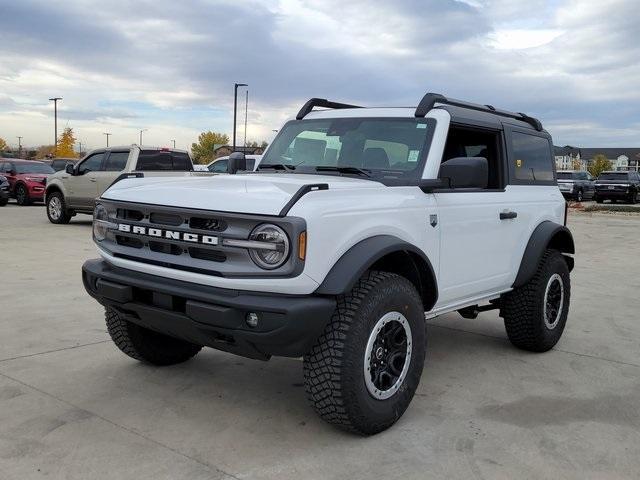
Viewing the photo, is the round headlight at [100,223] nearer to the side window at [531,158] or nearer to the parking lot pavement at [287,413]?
the parking lot pavement at [287,413]

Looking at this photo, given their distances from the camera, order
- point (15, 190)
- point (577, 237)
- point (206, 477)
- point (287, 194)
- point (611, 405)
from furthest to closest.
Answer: point (15, 190) < point (577, 237) < point (611, 405) < point (287, 194) < point (206, 477)

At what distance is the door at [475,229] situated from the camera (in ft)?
13.4

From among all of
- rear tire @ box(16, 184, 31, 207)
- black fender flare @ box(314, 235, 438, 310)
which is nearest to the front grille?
black fender flare @ box(314, 235, 438, 310)

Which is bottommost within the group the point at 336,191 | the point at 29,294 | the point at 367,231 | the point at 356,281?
the point at 29,294

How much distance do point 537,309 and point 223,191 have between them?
9.62 ft

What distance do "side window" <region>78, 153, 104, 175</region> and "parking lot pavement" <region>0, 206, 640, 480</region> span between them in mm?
8791

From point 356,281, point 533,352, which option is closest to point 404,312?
point 356,281

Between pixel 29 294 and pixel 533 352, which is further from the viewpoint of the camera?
pixel 29 294

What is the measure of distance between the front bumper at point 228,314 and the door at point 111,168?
10.9 meters

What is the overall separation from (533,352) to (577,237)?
36.1 ft

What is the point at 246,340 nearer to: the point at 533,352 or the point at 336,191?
the point at 336,191

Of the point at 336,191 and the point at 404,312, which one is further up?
the point at 336,191

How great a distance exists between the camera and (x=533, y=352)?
521 centimetres

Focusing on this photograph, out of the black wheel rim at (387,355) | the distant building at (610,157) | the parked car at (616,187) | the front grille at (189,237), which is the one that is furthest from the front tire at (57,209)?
the distant building at (610,157)
